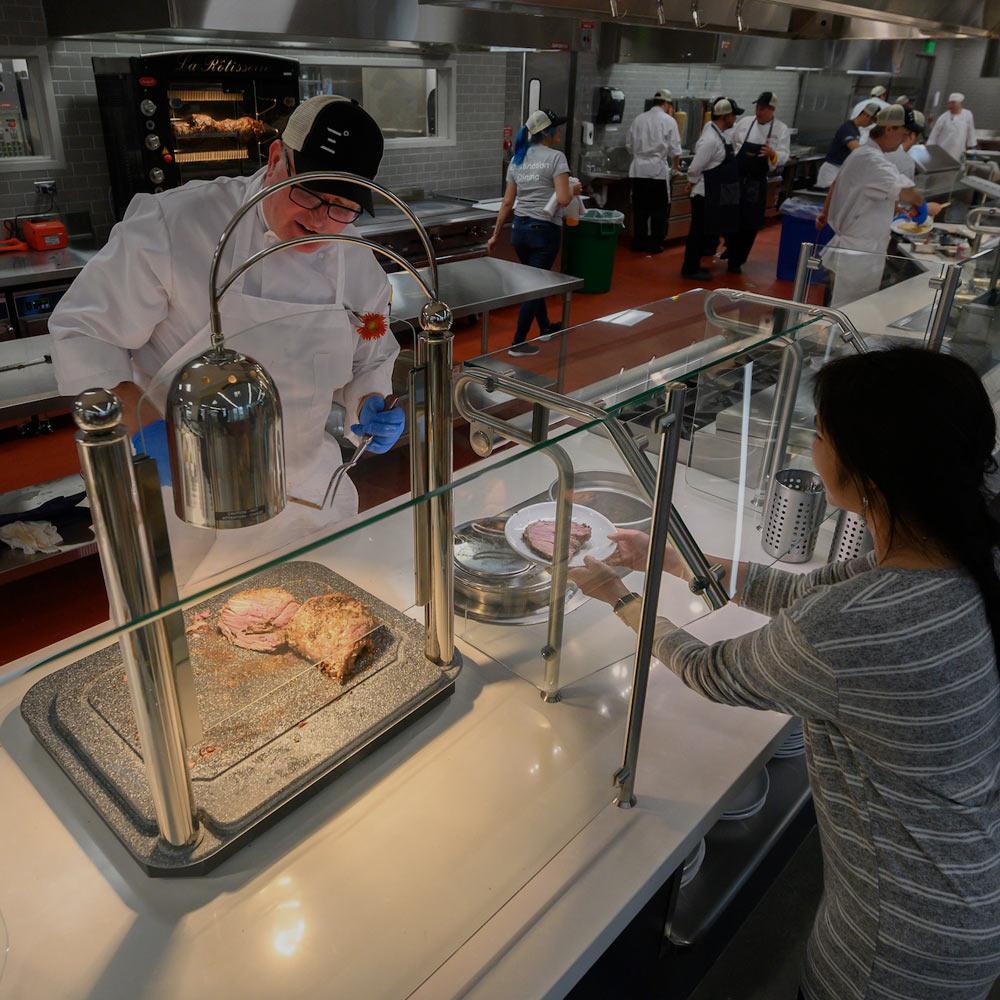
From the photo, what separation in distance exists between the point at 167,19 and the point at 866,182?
4.41 meters

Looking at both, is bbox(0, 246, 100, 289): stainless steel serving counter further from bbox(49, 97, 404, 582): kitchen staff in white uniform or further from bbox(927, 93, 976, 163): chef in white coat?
bbox(927, 93, 976, 163): chef in white coat

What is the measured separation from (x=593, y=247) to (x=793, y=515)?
19.0 feet

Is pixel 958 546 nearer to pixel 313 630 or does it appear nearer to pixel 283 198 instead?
pixel 313 630

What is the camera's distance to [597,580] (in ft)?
4.51

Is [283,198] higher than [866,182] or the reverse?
higher

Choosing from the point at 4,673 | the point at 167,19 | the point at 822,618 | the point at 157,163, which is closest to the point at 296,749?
the point at 4,673

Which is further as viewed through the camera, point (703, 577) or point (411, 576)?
point (411, 576)

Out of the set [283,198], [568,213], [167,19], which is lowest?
[568,213]

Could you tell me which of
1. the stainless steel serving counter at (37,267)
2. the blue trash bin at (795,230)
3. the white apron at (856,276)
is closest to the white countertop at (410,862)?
the white apron at (856,276)

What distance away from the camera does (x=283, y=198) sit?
1.68 meters

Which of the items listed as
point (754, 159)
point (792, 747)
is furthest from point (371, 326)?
point (754, 159)

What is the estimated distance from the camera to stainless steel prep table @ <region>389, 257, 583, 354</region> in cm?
431

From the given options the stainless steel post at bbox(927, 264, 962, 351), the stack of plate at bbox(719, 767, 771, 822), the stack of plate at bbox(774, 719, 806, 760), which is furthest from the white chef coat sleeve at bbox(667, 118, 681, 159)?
the stack of plate at bbox(719, 767, 771, 822)

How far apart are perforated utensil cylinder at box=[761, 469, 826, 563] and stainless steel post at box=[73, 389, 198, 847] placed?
4.22 ft
